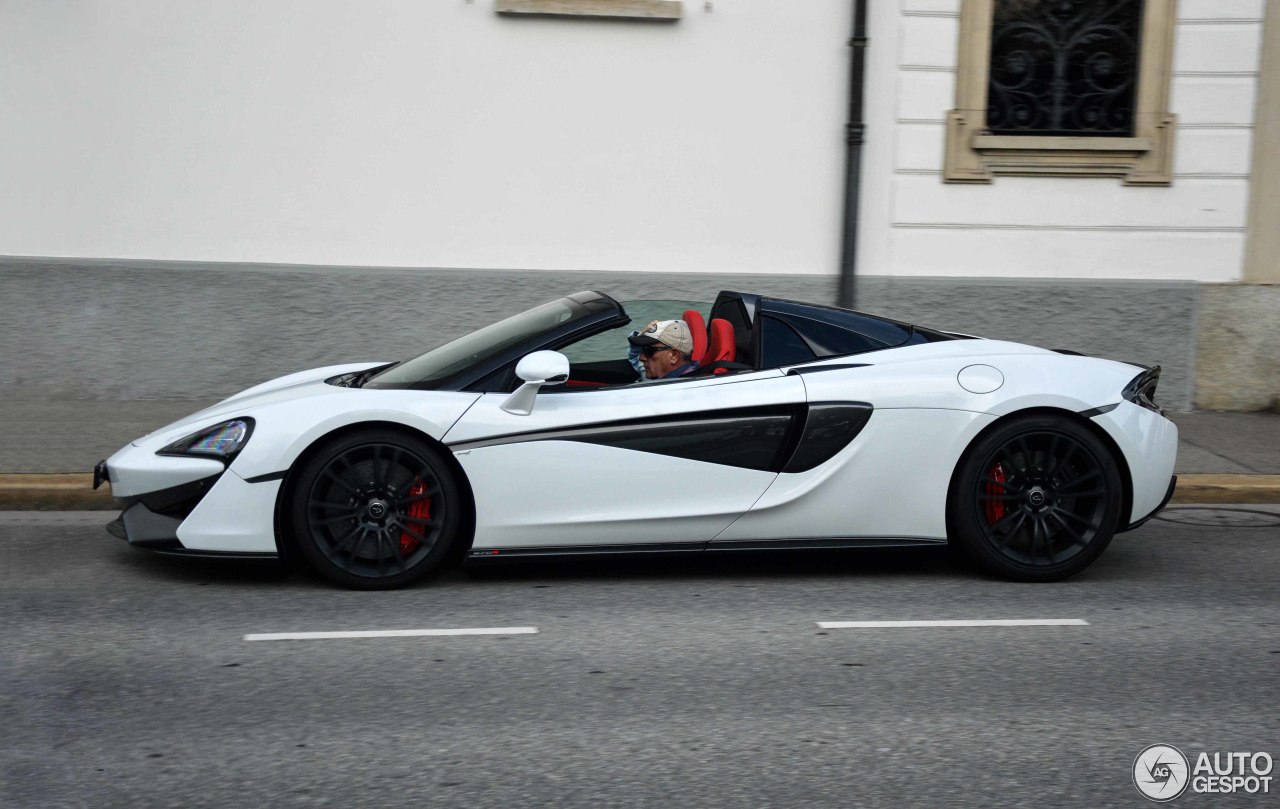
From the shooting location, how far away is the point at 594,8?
9.89 metres

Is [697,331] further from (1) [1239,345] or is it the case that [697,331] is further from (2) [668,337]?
(1) [1239,345]

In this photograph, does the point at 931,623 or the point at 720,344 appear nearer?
the point at 931,623

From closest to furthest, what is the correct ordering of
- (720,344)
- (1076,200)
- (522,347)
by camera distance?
(522,347)
(720,344)
(1076,200)

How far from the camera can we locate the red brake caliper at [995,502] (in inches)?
215

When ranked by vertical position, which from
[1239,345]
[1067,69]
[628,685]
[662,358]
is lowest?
[628,685]

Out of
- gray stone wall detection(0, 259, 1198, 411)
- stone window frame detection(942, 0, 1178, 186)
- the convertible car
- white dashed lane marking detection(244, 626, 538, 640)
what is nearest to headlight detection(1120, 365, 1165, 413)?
the convertible car

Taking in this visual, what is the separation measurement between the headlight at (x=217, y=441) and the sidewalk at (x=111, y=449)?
201 centimetres

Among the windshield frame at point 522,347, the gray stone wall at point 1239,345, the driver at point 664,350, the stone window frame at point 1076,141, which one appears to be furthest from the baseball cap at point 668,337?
the gray stone wall at point 1239,345

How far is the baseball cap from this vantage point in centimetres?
550

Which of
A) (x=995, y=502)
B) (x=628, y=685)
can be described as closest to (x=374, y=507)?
(x=628, y=685)

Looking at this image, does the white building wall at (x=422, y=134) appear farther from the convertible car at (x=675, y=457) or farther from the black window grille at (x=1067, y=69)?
the convertible car at (x=675, y=457)

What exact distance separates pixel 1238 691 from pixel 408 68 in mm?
7553

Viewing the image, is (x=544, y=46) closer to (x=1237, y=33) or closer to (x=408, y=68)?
(x=408, y=68)

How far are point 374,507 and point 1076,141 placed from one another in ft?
23.4
